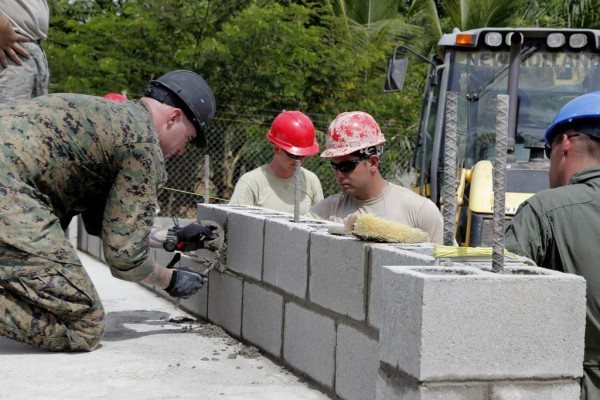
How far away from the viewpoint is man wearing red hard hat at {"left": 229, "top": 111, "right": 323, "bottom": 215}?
697cm

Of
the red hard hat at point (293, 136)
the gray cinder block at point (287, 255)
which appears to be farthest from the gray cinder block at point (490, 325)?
the red hard hat at point (293, 136)

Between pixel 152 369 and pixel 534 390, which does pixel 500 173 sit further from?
pixel 152 369

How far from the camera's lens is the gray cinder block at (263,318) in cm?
502

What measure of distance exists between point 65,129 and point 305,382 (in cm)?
180

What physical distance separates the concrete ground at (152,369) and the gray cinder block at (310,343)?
8cm

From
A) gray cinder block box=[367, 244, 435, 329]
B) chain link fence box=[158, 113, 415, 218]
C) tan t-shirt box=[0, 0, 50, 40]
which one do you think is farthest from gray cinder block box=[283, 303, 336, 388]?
chain link fence box=[158, 113, 415, 218]

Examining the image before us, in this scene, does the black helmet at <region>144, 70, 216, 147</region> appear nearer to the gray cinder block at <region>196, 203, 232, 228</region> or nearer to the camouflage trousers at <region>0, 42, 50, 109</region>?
the gray cinder block at <region>196, 203, 232, 228</region>

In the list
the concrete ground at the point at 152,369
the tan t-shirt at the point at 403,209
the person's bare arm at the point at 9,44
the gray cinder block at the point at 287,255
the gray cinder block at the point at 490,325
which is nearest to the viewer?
the gray cinder block at the point at 490,325

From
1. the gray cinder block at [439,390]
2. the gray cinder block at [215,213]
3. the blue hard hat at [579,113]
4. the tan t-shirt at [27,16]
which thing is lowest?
the gray cinder block at [439,390]

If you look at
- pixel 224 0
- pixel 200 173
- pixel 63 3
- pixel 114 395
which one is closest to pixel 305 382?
pixel 114 395

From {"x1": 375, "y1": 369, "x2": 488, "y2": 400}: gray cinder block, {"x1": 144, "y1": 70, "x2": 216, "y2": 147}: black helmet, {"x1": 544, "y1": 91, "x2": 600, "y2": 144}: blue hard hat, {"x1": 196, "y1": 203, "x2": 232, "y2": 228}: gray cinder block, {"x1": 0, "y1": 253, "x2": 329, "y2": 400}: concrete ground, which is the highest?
{"x1": 144, "y1": 70, "x2": 216, "y2": 147}: black helmet

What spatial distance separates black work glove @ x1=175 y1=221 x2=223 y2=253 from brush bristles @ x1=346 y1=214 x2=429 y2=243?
6.32ft

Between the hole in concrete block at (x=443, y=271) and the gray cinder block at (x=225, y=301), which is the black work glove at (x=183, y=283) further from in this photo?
the hole in concrete block at (x=443, y=271)

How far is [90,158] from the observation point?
4.94 metres
